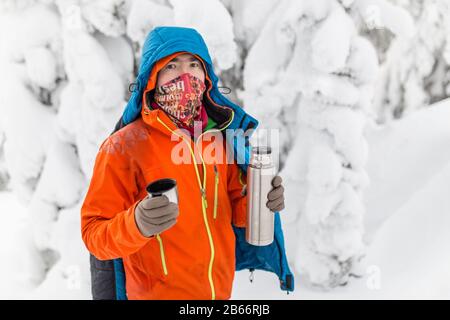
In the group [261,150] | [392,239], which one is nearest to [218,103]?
[261,150]

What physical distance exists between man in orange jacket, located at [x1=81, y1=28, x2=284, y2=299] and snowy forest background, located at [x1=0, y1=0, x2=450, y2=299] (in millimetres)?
2520

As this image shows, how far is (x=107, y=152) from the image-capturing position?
1.76m

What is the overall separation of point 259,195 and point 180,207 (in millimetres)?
402


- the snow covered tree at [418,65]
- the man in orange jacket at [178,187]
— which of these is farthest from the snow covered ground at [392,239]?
the man in orange jacket at [178,187]

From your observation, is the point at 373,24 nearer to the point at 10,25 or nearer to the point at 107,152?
the point at 107,152

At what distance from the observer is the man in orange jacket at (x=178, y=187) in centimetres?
174

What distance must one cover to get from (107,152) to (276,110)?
10.8ft

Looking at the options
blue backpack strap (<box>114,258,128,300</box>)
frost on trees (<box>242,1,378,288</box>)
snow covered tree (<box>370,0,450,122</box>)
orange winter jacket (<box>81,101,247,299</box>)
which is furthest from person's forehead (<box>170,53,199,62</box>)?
snow covered tree (<box>370,0,450,122</box>)

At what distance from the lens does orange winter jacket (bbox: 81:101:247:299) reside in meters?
1.72

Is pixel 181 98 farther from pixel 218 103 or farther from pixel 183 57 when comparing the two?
pixel 218 103

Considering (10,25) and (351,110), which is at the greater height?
(10,25)

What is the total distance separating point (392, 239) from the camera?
521cm

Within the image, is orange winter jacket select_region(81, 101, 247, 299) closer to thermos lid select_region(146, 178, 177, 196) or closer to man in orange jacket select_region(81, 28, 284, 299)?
man in orange jacket select_region(81, 28, 284, 299)

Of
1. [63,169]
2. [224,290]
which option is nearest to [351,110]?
[224,290]
